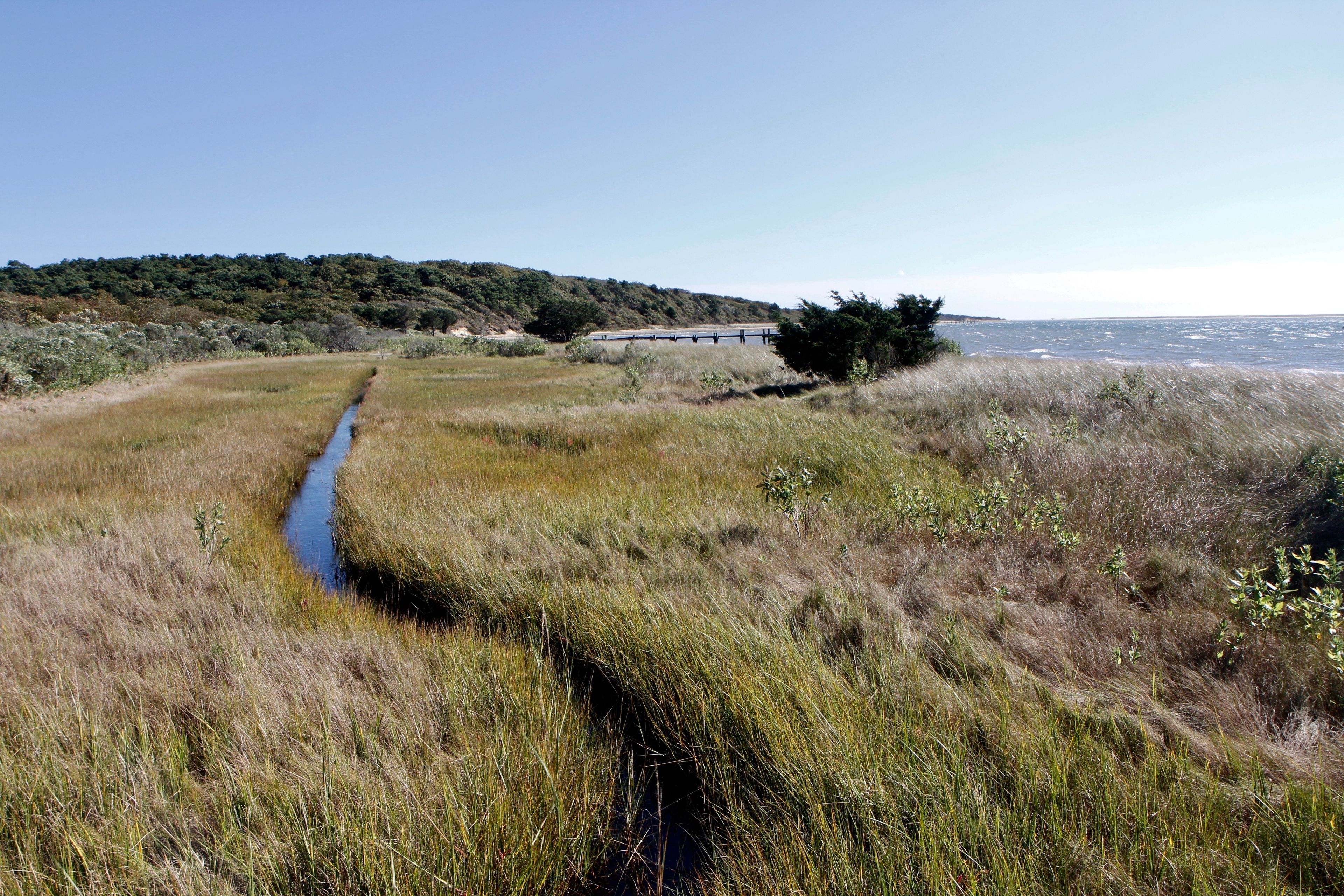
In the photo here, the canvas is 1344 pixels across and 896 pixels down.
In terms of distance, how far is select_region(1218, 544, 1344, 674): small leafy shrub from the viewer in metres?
3.12

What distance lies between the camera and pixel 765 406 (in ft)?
45.3

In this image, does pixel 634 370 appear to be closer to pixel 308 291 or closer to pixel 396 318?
Answer: pixel 396 318

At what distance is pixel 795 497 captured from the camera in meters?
5.91

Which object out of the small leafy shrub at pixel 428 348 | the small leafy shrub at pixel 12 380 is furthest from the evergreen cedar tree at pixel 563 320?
the small leafy shrub at pixel 12 380

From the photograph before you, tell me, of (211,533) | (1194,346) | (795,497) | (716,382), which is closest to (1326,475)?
(795,497)

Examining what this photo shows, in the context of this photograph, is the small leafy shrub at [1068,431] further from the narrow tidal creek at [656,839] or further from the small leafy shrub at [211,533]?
the small leafy shrub at [211,533]

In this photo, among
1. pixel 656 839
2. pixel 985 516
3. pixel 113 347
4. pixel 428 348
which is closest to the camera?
pixel 656 839

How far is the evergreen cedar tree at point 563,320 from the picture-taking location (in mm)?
59781

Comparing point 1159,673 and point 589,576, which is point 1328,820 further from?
point 589,576

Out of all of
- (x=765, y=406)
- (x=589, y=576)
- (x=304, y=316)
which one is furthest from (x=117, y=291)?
(x=589, y=576)

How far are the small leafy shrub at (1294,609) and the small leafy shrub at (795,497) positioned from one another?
2.85 metres

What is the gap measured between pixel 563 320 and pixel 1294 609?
59.5 m

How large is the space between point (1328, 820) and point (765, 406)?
464 inches

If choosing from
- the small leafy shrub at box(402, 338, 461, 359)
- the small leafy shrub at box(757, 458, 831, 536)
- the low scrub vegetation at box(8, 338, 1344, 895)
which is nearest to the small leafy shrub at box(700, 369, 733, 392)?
the low scrub vegetation at box(8, 338, 1344, 895)
